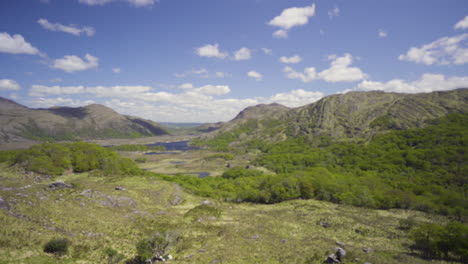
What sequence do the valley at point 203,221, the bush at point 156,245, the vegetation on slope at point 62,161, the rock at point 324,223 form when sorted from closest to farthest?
the bush at point 156,245, the valley at point 203,221, the rock at point 324,223, the vegetation on slope at point 62,161

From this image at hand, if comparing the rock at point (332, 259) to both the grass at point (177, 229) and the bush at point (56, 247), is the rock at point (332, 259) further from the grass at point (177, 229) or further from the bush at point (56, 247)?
the bush at point (56, 247)

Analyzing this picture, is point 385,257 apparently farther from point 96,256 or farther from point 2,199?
point 2,199

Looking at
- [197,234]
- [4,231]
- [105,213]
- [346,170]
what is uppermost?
[4,231]

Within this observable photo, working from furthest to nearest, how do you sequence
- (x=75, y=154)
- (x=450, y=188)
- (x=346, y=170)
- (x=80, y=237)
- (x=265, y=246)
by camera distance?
(x=346, y=170), (x=450, y=188), (x=75, y=154), (x=265, y=246), (x=80, y=237)

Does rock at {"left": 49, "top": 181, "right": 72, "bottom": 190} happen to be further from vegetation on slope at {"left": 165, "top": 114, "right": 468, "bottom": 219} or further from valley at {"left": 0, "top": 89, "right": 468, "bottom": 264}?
vegetation on slope at {"left": 165, "top": 114, "right": 468, "bottom": 219}

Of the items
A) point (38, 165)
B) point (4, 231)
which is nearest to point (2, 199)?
point (4, 231)

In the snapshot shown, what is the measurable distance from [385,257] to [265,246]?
1904cm

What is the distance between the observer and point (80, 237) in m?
33.2

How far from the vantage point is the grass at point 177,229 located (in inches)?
1203

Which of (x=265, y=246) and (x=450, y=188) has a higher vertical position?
(x=265, y=246)

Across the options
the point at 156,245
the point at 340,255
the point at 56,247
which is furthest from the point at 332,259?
the point at 56,247

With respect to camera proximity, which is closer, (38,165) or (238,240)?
(238,240)

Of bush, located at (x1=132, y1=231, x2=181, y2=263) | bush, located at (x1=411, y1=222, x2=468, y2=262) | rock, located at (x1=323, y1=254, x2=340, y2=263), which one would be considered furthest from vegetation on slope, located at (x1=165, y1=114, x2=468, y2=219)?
rock, located at (x1=323, y1=254, x2=340, y2=263)

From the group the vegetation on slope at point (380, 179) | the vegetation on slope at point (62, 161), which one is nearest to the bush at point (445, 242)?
the vegetation on slope at point (380, 179)
